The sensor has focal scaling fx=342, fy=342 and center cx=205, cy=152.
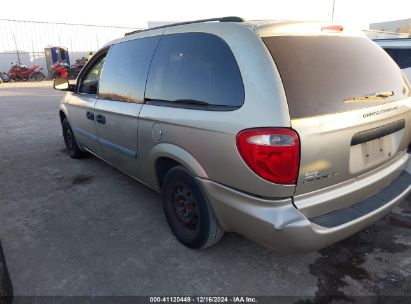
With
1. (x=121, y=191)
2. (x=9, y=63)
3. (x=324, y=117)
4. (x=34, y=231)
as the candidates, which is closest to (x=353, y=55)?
(x=324, y=117)

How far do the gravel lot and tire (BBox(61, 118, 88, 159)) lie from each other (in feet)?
3.94

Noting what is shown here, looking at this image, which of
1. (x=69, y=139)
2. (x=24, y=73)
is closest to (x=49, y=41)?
(x=24, y=73)

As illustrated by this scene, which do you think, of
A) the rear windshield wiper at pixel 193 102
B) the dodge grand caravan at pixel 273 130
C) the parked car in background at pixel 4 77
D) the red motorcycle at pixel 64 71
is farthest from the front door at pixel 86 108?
the parked car in background at pixel 4 77

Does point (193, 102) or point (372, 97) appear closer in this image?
point (372, 97)

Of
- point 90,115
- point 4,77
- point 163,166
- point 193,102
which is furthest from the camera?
point 4,77

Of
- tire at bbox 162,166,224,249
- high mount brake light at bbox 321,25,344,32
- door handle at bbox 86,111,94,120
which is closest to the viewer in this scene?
high mount brake light at bbox 321,25,344,32

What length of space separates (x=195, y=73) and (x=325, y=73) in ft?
3.05

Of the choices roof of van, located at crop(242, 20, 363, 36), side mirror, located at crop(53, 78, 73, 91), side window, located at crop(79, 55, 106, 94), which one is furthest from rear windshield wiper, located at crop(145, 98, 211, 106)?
side mirror, located at crop(53, 78, 73, 91)

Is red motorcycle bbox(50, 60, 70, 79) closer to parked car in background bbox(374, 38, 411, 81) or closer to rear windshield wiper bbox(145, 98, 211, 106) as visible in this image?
parked car in background bbox(374, 38, 411, 81)

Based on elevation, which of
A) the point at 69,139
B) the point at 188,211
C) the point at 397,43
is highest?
the point at 397,43

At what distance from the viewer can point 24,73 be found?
2364 centimetres

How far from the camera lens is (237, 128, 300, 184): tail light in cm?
199

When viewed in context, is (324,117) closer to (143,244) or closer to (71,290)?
(143,244)

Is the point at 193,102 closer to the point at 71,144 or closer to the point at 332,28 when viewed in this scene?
the point at 332,28
